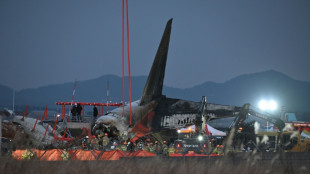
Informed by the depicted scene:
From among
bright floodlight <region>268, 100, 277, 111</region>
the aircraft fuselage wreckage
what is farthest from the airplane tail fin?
bright floodlight <region>268, 100, 277, 111</region>

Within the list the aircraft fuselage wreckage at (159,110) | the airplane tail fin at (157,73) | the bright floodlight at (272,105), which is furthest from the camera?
the bright floodlight at (272,105)

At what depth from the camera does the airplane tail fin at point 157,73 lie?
83.6 feet

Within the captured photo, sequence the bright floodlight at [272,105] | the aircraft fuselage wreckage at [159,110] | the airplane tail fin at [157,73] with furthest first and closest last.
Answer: the bright floodlight at [272,105] < the airplane tail fin at [157,73] < the aircraft fuselage wreckage at [159,110]

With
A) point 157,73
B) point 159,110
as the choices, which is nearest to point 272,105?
point 159,110

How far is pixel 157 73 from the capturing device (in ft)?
83.4

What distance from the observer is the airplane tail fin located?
1003 inches

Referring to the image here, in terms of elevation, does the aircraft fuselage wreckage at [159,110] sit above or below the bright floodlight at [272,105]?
below

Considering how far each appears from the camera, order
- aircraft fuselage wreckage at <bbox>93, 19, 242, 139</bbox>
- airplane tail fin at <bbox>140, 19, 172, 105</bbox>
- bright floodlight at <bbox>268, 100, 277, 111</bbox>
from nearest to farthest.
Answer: aircraft fuselage wreckage at <bbox>93, 19, 242, 139</bbox> < airplane tail fin at <bbox>140, 19, 172, 105</bbox> < bright floodlight at <bbox>268, 100, 277, 111</bbox>

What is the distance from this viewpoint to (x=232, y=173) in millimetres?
6727

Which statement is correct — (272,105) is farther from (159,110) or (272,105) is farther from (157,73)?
(157,73)

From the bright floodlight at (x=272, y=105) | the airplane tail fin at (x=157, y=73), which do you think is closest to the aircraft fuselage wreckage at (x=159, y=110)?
the airplane tail fin at (x=157, y=73)

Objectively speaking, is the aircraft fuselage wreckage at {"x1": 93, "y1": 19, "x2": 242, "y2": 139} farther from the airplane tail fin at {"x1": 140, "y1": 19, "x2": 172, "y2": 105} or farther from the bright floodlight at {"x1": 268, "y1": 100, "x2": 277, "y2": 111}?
the bright floodlight at {"x1": 268, "y1": 100, "x2": 277, "y2": 111}

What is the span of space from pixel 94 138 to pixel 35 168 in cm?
1506

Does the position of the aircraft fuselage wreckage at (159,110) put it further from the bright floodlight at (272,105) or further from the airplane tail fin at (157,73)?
the bright floodlight at (272,105)
